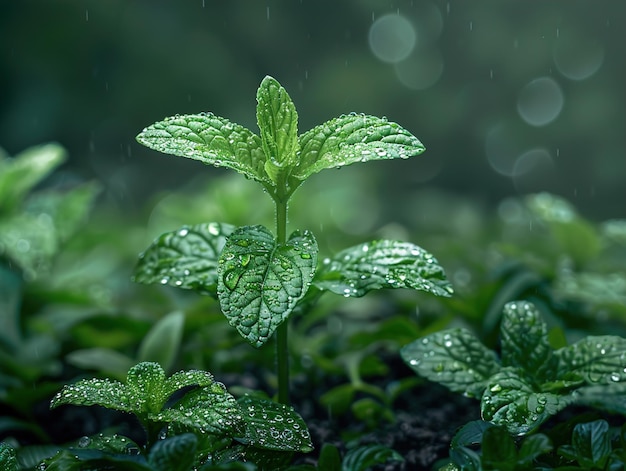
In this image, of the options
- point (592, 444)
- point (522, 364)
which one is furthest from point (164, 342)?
point (592, 444)

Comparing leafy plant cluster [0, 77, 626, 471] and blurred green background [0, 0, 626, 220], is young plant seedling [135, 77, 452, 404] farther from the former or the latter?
blurred green background [0, 0, 626, 220]

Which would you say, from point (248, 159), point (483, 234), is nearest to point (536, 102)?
point (483, 234)

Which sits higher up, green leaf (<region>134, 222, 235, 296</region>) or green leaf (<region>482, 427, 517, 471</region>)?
green leaf (<region>134, 222, 235, 296</region>)

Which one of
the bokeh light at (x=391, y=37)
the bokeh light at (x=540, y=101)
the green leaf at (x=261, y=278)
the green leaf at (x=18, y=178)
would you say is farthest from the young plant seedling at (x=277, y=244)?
the bokeh light at (x=540, y=101)

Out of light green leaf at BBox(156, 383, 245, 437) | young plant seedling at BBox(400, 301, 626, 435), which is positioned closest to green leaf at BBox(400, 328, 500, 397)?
young plant seedling at BBox(400, 301, 626, 435)

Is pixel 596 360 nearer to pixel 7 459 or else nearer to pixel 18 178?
pixel 7 459

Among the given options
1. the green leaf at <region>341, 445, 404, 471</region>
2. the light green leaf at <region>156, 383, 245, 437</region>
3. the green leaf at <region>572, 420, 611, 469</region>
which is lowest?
the green leaf at <region>341, 445, 404, 471</region>

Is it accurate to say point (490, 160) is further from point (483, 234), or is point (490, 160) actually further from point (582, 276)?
point (582, 276)
